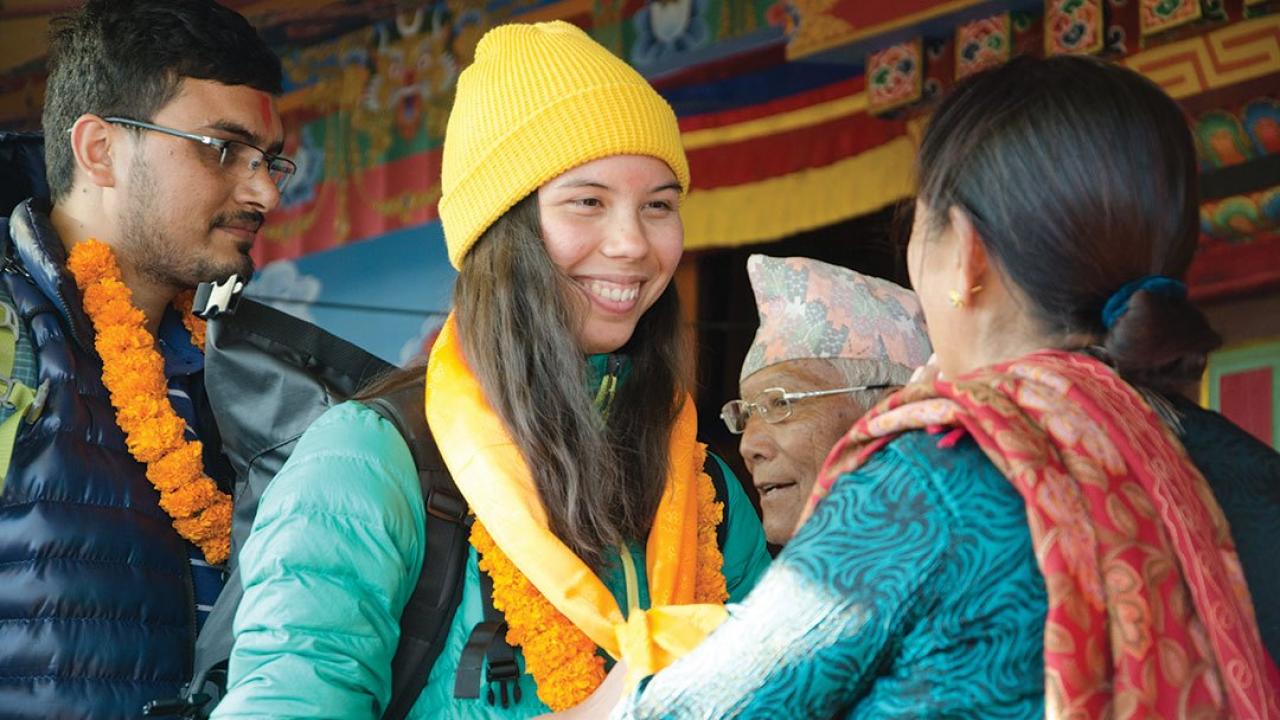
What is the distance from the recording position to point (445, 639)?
1780 mm

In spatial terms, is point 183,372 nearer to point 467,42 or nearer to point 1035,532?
point 1035,532

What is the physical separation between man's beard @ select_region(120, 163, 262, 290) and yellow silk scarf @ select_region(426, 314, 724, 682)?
948 mm

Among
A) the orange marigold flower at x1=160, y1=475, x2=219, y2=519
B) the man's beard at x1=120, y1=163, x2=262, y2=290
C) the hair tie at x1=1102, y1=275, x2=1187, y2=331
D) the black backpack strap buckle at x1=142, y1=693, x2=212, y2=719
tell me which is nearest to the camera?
the hair tie at x1=1102, y1=275, x2=1187, y2=331

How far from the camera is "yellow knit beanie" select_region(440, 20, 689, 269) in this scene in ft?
6.46

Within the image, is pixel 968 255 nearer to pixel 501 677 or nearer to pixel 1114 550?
pixel 1114 550

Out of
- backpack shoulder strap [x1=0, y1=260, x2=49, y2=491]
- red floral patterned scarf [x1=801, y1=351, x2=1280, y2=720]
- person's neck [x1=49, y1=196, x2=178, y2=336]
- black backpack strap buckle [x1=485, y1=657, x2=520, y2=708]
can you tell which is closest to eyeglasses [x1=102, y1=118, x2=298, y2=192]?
person's neck [x1=49, y1=196, x2=178, y2=336]

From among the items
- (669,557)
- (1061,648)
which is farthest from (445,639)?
(1061,648)

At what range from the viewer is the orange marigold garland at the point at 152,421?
245 cm

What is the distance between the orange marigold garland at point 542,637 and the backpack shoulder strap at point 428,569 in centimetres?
3

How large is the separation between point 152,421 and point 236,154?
0.61m

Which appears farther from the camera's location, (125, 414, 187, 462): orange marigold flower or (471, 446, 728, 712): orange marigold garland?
(125, 414, 187, 462): orange marigold flower

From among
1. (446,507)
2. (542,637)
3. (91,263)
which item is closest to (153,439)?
(91,263)

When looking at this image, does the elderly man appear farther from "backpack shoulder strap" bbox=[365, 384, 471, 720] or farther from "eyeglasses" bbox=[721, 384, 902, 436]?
"backpack shoulder strap" bbox=[365, 384, 471, 720]

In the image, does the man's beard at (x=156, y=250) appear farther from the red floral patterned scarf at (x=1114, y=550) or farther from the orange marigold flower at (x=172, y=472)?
the red floral patterned scarf at (x=1114, y=550)
